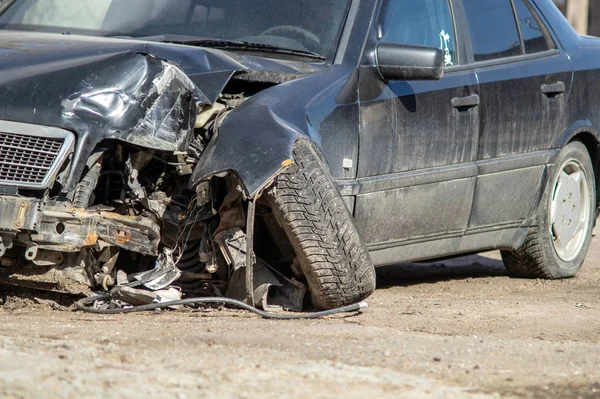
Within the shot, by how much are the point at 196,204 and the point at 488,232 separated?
83.4 inches

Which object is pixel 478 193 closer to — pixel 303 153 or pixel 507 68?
pixel 507 68

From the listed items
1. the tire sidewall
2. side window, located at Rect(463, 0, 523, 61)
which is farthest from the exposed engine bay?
the tire sidewall

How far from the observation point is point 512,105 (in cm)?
617

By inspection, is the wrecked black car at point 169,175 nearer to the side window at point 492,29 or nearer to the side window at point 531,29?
the side window at point 492,29

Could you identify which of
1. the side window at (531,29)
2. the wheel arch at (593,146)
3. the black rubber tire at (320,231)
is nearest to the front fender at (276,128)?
the black rubber tire at (320,231)

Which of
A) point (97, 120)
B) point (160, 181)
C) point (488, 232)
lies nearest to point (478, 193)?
point (488, 232)

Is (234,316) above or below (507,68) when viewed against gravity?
below

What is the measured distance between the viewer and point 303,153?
4.81 metres

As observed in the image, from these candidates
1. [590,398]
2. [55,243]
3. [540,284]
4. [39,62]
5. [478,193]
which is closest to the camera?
[590,398]

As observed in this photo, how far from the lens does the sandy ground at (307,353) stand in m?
3.37

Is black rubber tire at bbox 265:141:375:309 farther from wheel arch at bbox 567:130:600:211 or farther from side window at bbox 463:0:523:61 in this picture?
wheel arch at bbox 567:130:600:211

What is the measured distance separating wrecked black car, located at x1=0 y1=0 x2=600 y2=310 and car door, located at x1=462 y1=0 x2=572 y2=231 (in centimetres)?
2

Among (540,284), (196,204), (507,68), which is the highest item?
(507,68)

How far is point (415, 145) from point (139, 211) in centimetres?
153
